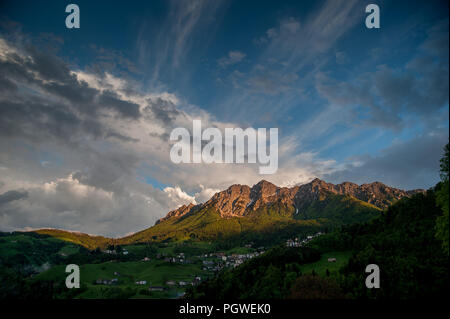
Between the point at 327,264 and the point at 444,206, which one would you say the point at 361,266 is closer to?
the point at 327,264

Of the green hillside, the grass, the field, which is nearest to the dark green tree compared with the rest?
the green hillside

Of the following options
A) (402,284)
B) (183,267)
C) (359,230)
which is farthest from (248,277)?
(183,267)

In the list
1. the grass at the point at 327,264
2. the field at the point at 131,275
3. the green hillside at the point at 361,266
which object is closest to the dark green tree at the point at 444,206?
the green hillside at the point at 361,266

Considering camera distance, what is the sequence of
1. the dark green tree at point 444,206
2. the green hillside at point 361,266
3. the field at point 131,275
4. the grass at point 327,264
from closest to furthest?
1. the dark green tree at point 444,206
2. the green hillside at point 361,266
3. the grass at point 327,264
4. the field at point 131,275

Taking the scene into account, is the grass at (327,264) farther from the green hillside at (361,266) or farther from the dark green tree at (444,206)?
the dark green tree at (444,206)

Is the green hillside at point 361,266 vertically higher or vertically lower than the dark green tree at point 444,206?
lower

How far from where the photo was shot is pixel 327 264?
329 ft

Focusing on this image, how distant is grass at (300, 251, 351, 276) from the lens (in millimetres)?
90312

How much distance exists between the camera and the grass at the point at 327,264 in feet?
296

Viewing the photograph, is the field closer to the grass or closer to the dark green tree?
the grass

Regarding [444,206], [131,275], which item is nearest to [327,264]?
[444,206]

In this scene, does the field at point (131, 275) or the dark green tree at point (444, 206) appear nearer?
the dark green tree at point (444, 206)

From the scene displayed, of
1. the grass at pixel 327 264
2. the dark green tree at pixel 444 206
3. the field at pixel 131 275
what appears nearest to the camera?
the dark green tree at pixel 444 206

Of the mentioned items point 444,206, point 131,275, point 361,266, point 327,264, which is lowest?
point 131,275
